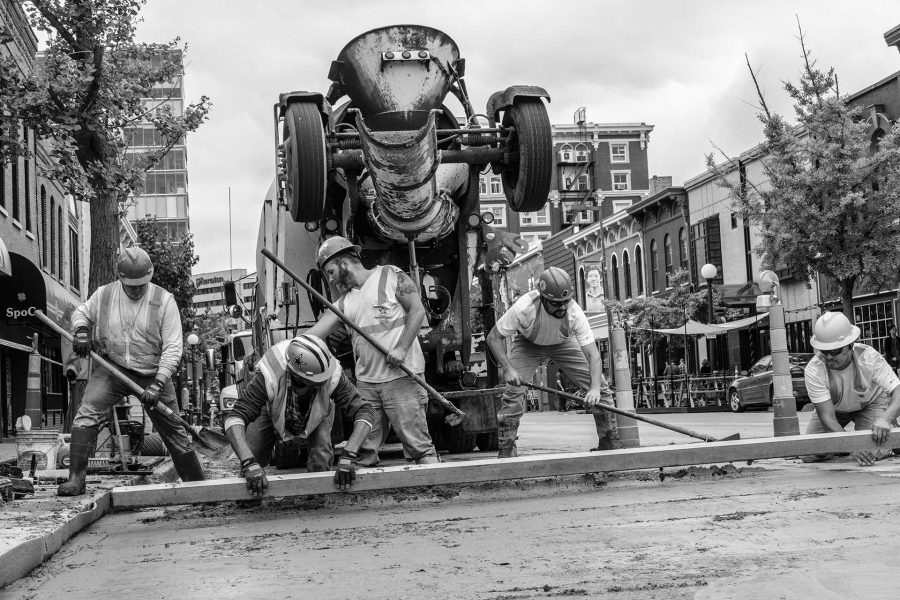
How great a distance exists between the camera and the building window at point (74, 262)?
31641mm

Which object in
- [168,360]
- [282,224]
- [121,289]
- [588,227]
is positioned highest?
[588,227]

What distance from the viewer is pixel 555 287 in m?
8.81

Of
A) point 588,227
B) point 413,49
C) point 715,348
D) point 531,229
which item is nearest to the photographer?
point 413,49

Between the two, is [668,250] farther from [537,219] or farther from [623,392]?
[537,219]

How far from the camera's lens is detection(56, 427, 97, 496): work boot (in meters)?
7.39

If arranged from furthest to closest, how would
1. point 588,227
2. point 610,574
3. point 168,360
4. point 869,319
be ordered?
point 588,227 < point 869,319 < point 168,360 < point 610,574

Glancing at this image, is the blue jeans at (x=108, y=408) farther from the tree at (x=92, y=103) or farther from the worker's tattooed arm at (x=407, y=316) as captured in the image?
the tree at (x=92, y=103)

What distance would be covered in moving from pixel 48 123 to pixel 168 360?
239 inches

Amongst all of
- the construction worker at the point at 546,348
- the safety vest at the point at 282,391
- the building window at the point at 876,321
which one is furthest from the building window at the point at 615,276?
the safety vest at the point at 282,391

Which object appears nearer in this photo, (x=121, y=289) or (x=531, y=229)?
(x=121, y=289)

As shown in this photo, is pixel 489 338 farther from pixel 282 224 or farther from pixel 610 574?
pixel 610 574

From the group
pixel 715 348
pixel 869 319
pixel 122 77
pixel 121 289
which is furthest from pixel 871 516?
pixel 715 348

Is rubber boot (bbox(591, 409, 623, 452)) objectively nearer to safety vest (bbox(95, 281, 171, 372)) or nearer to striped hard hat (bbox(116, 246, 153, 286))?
safety vest (bbox(95, 281, 171, 372))

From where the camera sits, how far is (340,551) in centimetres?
538
